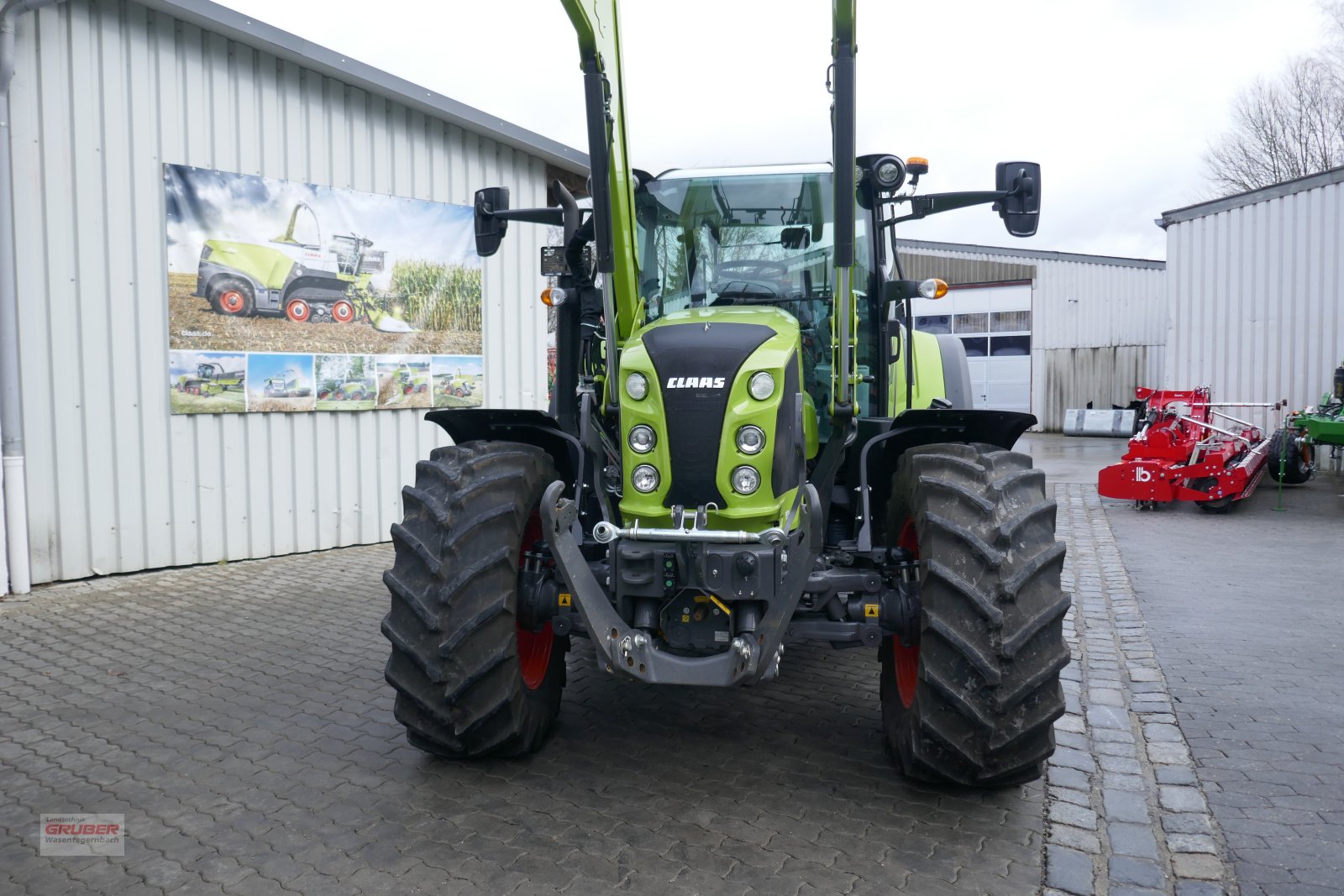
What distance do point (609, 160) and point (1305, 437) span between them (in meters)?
11.3

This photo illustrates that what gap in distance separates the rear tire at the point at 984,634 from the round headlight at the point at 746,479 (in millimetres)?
596

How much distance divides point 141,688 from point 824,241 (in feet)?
13.0

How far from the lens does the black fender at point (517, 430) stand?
440cm

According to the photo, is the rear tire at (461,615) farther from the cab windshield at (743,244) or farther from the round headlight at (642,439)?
the cab windshield at (743,244)

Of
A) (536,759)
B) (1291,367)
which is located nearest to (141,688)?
(536,759)

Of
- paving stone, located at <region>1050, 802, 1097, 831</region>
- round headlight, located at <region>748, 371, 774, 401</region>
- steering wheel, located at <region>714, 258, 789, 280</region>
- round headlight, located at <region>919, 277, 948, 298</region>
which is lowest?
paving stone, located at <region>1050, 802, 1097, 831</region>

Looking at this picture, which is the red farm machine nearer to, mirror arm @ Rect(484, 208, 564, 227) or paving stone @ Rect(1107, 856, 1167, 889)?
mirror arm @ Rect(484, 208, 564, 227)

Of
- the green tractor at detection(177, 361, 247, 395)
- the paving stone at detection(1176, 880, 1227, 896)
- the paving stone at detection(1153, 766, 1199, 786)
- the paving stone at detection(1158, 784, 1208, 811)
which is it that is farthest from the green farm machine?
the paving stone at detection(1176, 880, 1227, 896)

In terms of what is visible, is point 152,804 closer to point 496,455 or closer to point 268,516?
point 496,455

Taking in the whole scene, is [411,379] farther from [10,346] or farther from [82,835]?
[82,835]

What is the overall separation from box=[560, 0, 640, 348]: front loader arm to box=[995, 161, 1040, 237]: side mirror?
1.63m

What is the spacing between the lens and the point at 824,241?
4.77 meters

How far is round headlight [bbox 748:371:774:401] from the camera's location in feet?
12.1

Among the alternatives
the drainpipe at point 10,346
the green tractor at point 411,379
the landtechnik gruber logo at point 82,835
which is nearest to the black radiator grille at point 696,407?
the landtechnik gruber logo at point 82,835
